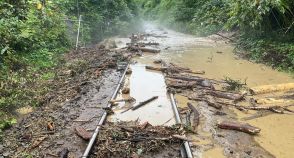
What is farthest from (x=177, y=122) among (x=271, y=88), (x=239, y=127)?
(x=271, y=88)

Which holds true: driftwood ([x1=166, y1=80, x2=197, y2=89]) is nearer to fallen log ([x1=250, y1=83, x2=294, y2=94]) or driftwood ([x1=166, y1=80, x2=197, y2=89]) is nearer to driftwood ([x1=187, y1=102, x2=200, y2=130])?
driftwood ([x1=187, y1=102, x2=200, y2=130])

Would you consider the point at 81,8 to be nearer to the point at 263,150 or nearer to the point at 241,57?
the point at 241,57

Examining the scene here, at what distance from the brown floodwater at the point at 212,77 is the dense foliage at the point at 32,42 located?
9.59ft

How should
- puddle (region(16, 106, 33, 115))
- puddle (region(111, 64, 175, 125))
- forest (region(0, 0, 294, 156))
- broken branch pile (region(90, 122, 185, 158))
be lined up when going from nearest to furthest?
1. broken branch pile (region(90, 122, 185, 158))
2. puddle (region(111, 64, 175, 125))
3. puddle (region(16, 106, 33, 115))
4. forest (region(0, 0, 294, 156))

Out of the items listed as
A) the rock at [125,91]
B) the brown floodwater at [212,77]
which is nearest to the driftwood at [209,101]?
the brown floodwater at [212,77]

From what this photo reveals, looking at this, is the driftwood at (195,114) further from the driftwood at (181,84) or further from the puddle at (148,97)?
the driftwood at (181,84)

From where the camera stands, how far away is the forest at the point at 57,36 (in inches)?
387

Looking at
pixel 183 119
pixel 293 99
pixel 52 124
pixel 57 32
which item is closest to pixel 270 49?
pixel 293 99

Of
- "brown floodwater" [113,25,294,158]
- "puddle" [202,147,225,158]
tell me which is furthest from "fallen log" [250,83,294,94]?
"puddle" [202,147,225,158]

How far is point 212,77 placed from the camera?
12273 mm

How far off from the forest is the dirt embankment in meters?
0.36

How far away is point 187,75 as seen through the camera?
40.1 feet

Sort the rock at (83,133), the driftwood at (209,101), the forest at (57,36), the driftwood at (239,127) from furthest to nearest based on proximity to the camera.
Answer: the forest at (57,36) → the driftwood at (209,101) → the driftwood at (239,127) → the rock at (83,133)

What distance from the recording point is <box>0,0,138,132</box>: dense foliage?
946cm
